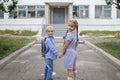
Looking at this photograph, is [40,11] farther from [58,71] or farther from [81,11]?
[58,71]

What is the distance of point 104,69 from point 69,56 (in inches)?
157

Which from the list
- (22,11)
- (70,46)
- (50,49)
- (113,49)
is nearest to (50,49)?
(50,49)

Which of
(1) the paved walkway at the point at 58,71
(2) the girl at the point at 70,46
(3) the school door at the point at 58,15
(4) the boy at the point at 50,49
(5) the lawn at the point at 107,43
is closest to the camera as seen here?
(2) the girl at the point at 70,46

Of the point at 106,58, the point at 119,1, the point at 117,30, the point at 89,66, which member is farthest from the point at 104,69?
the point at 117,30

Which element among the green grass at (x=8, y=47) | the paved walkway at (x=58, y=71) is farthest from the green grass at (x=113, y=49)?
the green grass at (x=8, y=47)

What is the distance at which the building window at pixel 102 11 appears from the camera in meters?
41.7

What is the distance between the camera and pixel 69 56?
8859mm

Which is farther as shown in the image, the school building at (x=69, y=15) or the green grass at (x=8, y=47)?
the school building at (x=69, y=15)

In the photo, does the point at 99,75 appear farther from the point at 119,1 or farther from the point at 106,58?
the point at 119,1

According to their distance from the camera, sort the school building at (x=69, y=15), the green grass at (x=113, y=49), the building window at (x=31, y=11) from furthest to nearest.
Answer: the building window at (x=31, y=11), the school building at (x=69, y=15), the green grass at (x=113, y=49)

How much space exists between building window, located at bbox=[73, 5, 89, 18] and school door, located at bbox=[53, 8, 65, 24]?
2134 millimetres

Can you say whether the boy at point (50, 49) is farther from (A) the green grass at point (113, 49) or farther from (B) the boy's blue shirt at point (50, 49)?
(A) the green grass at point (113, 49)

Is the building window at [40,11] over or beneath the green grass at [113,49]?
over

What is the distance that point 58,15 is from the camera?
43375 mm
